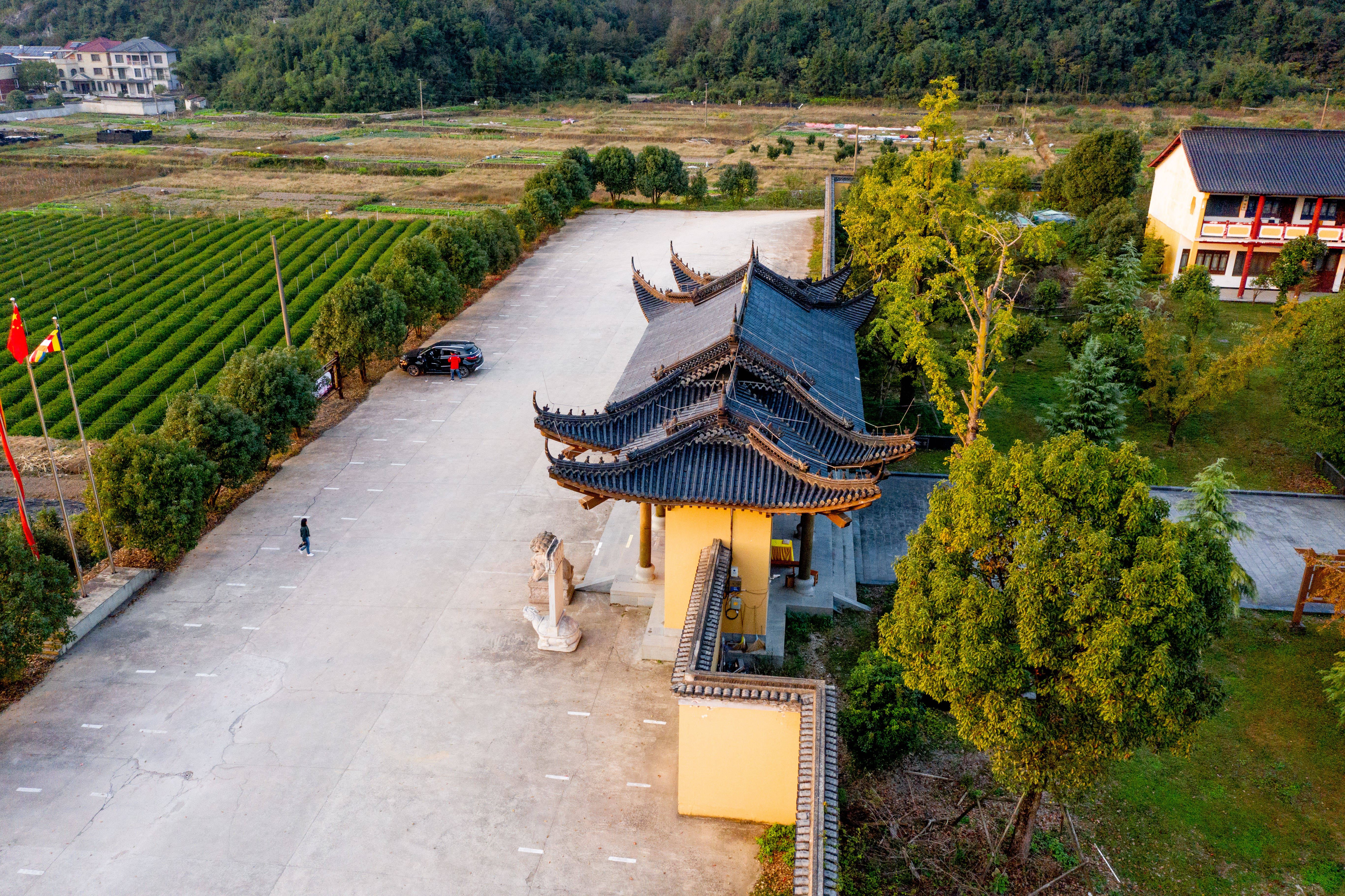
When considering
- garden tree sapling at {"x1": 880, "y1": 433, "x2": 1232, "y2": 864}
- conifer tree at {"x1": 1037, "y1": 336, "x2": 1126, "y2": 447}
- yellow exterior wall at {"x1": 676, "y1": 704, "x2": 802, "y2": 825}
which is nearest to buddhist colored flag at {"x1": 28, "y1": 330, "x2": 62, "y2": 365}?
yellow exterior wall at {"x1": 676, "y1": 704, "x2": 802, "y2": 825}

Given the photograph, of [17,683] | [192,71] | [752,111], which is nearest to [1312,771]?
[17,683]

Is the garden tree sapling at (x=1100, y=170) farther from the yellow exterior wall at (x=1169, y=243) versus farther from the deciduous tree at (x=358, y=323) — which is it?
the deciduous tree at (x=358, y=323)

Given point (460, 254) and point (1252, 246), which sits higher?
point (1252, 246)

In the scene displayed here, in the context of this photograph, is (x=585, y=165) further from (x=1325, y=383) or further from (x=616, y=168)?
(x=1325, y=383)

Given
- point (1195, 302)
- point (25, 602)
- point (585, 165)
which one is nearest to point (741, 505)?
point (25, 602)

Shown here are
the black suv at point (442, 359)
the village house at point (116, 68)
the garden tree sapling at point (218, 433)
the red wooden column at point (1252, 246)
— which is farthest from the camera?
the village house at point (116, 68)

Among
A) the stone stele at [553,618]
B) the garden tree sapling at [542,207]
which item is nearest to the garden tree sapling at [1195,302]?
the stone stele at [553,618]
